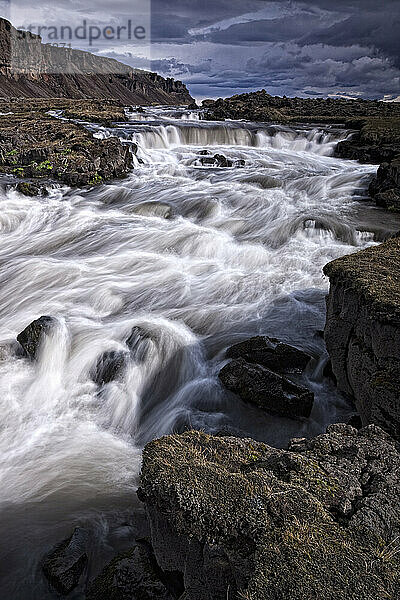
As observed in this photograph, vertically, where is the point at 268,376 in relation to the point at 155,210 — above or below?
below

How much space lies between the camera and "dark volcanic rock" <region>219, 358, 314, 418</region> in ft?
22.1

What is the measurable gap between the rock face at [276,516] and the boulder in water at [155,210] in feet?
45.0

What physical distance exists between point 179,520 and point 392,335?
3.40 metres

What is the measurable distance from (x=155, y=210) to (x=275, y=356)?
431 inches

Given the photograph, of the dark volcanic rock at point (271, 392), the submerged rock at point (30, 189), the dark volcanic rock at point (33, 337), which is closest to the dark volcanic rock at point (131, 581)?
the dark volcanic rock at point (271, 392)

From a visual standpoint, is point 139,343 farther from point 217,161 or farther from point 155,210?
point 217,161

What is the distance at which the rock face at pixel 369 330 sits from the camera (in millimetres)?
5238

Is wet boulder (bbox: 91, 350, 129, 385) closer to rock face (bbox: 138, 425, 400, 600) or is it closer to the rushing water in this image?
the rushing water

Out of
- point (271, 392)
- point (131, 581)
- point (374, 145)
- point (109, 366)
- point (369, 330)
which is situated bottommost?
point (109, 366)

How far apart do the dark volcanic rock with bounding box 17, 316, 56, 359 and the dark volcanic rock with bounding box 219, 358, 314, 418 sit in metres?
3.96

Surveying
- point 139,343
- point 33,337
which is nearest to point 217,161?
point 139,343

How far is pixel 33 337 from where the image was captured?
8523 millimetres

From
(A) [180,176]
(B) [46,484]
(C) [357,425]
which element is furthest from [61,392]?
(A) [180,176]

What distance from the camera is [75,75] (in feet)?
520
